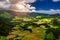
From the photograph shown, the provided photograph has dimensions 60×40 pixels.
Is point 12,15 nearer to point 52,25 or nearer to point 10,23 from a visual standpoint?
point 10,23

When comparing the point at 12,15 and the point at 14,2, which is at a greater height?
the point at 14,2

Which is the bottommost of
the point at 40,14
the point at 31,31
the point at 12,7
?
the point at 31,31

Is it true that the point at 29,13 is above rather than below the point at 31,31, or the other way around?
above

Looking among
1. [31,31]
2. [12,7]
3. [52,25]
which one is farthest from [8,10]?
[52,25]

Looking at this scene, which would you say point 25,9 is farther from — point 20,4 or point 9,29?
point 9,29

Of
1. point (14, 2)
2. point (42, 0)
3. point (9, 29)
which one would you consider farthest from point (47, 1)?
point (9, 29)
